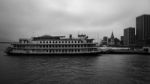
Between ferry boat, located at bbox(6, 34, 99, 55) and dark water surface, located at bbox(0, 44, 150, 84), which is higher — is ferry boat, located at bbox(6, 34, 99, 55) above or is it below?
above

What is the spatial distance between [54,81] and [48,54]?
121ft

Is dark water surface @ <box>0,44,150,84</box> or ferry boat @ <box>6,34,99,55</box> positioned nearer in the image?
dark water surface @ <box>0,44,150,84</box>

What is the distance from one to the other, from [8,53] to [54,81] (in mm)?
47031

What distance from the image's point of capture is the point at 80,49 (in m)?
55.3

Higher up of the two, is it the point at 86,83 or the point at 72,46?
the point at 72,46

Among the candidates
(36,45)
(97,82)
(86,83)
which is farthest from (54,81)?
(36,45)

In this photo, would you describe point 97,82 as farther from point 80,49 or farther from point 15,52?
point 15,52

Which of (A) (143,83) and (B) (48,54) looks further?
(B) (48,54)

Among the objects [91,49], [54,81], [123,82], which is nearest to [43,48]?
[91,49]

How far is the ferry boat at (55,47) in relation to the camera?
54.7m

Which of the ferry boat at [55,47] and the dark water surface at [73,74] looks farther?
the ferry boat at [55,47]

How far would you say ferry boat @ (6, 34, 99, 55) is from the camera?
54719mm

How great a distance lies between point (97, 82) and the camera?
1823 centimetres

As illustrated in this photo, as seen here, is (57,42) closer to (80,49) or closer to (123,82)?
(80,49)
